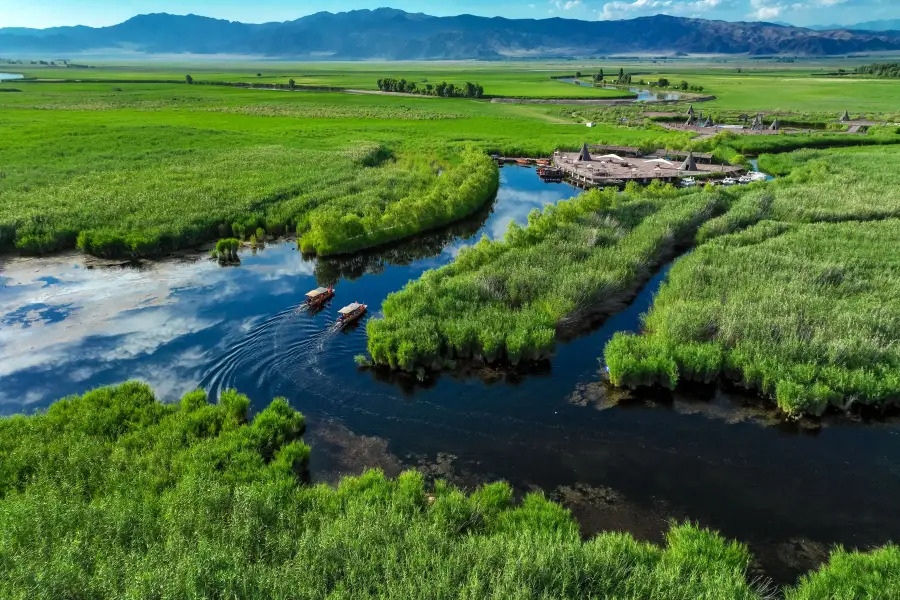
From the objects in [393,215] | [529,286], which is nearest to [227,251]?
[393,215]

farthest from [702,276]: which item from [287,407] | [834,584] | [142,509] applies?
[142,509]

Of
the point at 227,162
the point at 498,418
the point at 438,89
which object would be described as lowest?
the point at 498,418

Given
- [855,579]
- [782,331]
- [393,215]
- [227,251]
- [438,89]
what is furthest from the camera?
[438,89]

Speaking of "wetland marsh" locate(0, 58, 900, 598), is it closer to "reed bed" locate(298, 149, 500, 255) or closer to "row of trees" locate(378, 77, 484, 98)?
"reed bed" locate(298, 149, 500, 255)

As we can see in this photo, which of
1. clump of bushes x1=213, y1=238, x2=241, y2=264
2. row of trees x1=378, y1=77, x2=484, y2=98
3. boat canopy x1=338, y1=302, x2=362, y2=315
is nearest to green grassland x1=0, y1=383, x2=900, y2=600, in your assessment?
boat canopy x1=338, y1=302, x2=362, y2=315

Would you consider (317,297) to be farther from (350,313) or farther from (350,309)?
(350,313)

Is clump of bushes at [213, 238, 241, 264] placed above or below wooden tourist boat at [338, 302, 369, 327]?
above
